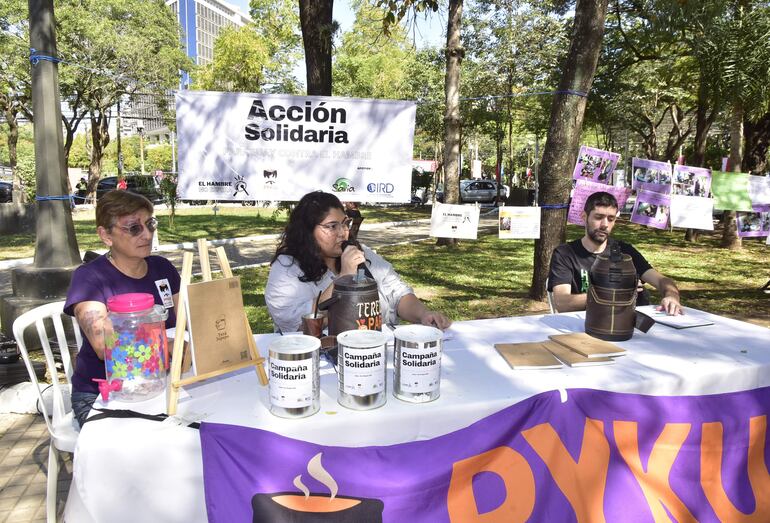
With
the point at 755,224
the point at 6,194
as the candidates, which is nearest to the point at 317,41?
the point at 755,224

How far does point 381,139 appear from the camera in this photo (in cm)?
495

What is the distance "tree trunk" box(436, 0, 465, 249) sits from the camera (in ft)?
36.4

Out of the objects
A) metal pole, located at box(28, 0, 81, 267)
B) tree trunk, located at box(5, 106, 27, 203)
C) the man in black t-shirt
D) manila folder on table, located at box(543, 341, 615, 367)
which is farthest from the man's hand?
tree trunk, located at box(5, 106, 27, 203)

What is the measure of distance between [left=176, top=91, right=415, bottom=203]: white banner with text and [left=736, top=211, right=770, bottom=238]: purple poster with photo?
16.9 ft

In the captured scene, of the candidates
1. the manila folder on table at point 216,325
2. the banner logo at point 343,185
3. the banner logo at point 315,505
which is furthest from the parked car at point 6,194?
the banner logo at point 315,505

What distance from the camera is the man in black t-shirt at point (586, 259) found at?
3570 millimetres

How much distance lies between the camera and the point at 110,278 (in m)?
2.61

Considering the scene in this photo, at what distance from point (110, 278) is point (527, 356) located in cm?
197

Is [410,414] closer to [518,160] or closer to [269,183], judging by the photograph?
[269,183]

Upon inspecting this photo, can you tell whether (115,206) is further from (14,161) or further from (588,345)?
(14,161)

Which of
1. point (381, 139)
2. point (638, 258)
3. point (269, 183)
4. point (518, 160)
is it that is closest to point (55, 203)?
point (269, 183)

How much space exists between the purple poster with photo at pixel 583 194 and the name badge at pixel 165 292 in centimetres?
426

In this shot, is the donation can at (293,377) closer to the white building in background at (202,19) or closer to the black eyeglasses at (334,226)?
the black eyeglasses at (334,226)

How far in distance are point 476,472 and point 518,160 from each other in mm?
50718
